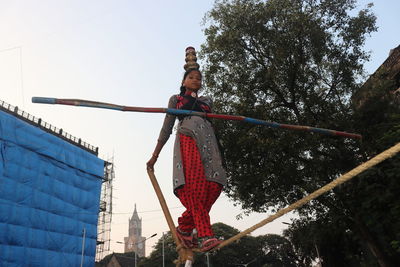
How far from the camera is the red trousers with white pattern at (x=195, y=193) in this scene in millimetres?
3004

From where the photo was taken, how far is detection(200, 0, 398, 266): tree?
11336 millimetres

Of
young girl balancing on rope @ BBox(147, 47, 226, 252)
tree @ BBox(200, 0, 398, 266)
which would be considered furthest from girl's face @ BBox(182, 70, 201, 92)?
tree @ BBox(200, 0, 398, 266)

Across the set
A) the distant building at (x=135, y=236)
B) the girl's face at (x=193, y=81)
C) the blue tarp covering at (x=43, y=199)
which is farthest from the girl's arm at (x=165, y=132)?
the distant building at (x=135, y=236)

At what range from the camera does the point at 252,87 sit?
40.5 feet

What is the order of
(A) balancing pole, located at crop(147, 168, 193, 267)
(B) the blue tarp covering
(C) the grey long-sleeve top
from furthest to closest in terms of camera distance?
(B) the blue tarp covering
(C) the grey long-sleeve top
(A) balancing pole, located at crop(147, 168, 193, 267)

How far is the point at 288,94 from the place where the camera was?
41.8ft

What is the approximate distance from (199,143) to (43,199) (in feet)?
90.9

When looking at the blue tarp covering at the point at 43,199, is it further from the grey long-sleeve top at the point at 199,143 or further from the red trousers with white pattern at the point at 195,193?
the red trousers with white pattern at the point at 195,193

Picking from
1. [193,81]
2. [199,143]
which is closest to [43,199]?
[193,81]

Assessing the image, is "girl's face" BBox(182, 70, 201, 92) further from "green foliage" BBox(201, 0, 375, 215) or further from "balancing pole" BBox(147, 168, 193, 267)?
"green foliage" BBox(201, 0, 375, 215)

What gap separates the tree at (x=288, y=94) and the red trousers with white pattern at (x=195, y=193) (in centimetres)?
795

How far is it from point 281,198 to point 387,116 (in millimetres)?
4365

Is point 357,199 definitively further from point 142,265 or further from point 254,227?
point 142,265

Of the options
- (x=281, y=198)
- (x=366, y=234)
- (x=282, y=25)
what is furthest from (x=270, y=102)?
(x=366, y=234)
